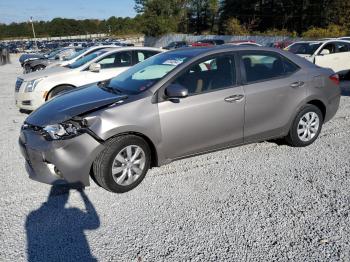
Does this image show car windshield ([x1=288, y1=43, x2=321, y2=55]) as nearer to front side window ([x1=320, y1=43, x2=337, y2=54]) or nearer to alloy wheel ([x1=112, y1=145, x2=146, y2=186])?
front side window ([x1=320, y1=43, x2=337, y2=54])

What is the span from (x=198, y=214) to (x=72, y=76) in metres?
5.53

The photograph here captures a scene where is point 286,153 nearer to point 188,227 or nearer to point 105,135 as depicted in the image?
point 188,227

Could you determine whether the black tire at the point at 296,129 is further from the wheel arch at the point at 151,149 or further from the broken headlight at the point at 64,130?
the broken headlight at the point at 64,130

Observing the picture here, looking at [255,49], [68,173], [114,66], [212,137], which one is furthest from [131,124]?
[114,66]

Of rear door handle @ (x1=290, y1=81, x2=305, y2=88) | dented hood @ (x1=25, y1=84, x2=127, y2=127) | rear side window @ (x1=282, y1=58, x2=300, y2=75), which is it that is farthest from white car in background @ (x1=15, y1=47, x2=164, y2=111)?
rear door handle @ (x1=290, y1=81, x2=305, y2=88)

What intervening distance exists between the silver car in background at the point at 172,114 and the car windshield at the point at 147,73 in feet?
0.07

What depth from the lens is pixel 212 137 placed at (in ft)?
14.0

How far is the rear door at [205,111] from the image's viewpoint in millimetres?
3961

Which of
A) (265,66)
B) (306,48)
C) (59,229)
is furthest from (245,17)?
(59,229)

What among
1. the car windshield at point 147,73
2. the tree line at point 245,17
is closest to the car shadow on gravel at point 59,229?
the car windshield at point 147,73

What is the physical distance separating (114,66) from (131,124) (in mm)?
4864

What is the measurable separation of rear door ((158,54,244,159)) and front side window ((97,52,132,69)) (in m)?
4.45

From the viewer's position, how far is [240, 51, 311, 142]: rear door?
4.45 metres

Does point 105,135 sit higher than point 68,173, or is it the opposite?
point 105,135
